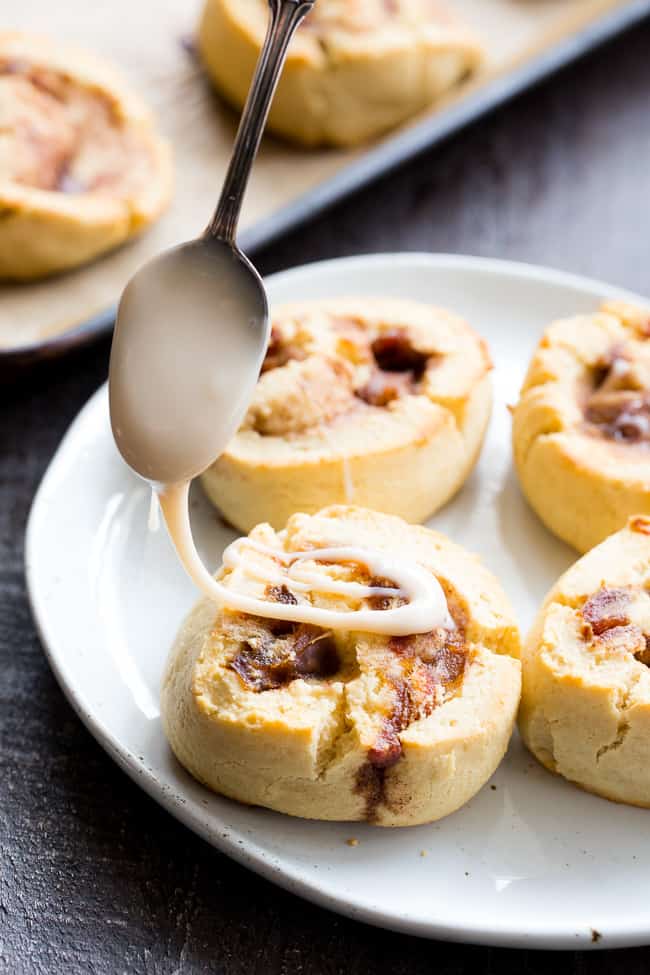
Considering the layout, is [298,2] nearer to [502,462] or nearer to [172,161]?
[502,462]

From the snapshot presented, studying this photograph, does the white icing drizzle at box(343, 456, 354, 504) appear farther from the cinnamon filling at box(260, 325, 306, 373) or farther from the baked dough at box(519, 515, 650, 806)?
the baked dough at box(519, 515, 650, 806)

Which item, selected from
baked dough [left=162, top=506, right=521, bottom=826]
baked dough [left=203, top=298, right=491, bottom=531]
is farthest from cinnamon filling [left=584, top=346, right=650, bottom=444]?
baked dough [left=162, top=506, right=521, bottom=826]

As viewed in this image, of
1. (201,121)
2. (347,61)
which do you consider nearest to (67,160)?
(201,121)

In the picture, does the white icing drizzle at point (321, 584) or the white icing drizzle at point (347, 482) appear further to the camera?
the white icing drizzle at point (347, 482)

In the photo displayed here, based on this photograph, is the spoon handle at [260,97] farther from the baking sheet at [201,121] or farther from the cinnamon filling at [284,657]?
the baking sheet at [201,121]

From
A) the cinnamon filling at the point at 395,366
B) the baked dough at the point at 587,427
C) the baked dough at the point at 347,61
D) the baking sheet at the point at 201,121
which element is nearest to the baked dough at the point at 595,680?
the baked dough at the point at 587,427

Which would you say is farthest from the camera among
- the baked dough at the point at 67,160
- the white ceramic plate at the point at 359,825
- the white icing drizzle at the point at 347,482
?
the baked dough at the point at 67,160

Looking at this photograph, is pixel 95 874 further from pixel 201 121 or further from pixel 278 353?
pixel 201 121

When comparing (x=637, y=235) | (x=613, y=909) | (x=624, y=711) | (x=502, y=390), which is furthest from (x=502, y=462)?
(x=637, y=235)
